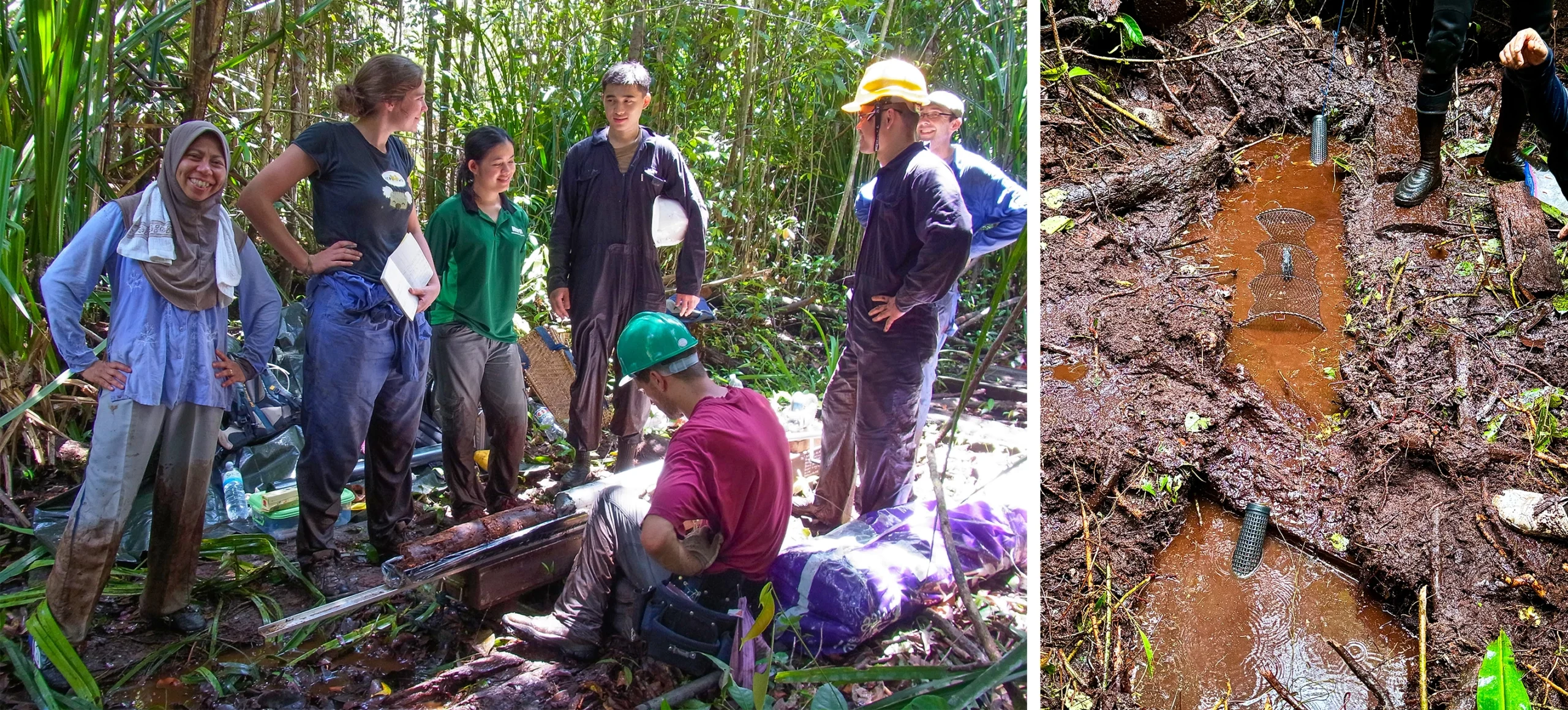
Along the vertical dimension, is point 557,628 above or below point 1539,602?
above

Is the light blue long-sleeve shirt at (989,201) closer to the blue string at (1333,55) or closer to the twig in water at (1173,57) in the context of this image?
the twig in water at (1173,57)

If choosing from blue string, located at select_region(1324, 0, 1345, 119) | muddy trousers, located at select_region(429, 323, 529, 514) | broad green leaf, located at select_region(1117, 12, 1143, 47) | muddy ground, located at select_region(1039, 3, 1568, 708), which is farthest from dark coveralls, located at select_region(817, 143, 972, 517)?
blue string, located at select_region(1324, 0, 1345, 119)

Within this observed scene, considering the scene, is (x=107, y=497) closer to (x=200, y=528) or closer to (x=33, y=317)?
(x=200, y=528)

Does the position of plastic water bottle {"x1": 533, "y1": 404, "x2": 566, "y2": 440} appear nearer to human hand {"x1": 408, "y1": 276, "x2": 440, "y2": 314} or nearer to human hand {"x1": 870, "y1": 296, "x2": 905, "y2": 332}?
human hand {"x1": 408, "y1": 276, "x2": 440, "y2": 314}

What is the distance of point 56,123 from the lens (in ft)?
6.20

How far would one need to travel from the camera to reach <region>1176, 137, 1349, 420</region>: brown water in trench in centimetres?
394

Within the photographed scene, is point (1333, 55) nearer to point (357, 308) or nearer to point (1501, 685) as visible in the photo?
point (1501, 685)

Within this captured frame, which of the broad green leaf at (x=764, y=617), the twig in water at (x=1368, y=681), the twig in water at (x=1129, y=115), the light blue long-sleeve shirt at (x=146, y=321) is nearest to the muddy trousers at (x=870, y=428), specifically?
the broad green leaf at (x=764, y=617)

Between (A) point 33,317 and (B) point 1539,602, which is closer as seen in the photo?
(A) point 33,317

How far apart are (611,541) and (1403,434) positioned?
2949 millimetres

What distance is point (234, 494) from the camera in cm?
192

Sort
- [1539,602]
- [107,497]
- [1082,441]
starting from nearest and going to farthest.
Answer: [107,497] < [1539,602] < [1082,441]

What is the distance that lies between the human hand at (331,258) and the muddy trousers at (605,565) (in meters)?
0.60

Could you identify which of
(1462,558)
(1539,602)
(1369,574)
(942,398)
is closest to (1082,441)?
(1369,574)
